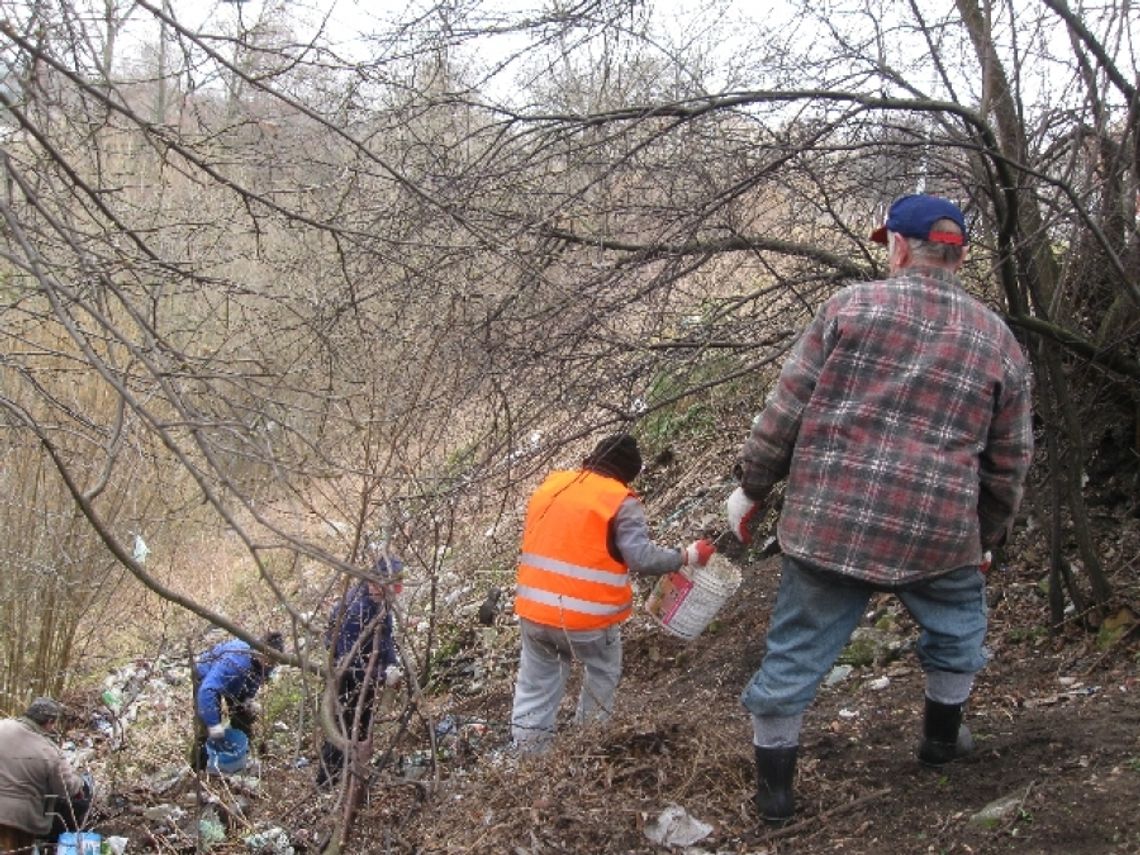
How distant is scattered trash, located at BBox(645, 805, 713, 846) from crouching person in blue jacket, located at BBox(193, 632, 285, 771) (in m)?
3.58

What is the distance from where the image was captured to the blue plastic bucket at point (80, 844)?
20.3ft

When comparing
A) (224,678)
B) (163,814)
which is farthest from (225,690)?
(163,814)

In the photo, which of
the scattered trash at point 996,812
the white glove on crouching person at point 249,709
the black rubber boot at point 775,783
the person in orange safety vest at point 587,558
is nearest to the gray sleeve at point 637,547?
the person in orange safety vest at point 587,558

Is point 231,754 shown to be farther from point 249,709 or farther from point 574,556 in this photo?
point 574,556

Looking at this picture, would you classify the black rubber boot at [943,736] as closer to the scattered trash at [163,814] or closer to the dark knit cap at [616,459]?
the dark knit cap at [616,459]

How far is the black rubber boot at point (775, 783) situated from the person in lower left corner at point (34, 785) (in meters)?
4.90

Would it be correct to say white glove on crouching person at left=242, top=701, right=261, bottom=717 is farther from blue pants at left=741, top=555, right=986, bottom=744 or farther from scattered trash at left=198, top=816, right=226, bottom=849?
blue pants at left=741, top=555, right=986, bottom=744

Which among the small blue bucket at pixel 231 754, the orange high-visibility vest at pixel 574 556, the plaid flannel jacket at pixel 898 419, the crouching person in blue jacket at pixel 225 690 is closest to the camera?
the plaid flannel jacket at pixel 898 419

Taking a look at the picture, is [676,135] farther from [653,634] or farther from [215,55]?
[653,634]

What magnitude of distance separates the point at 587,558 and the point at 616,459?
421 mm

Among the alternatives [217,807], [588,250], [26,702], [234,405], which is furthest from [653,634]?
[26,702]

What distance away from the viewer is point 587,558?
4789 millimetres

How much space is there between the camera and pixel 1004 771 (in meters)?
3.42

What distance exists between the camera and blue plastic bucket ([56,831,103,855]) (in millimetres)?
6188
